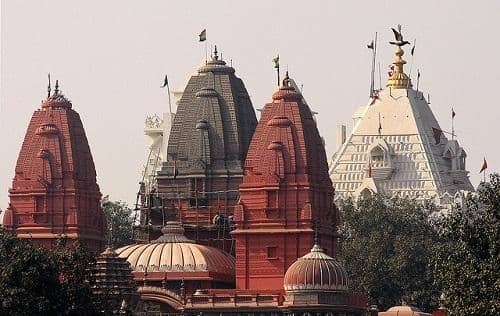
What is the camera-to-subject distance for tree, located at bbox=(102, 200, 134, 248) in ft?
501

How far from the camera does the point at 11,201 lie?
434 feet

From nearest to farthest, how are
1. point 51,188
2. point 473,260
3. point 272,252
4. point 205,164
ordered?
point 473,260, point 272,252, point 51,188, point 205,164

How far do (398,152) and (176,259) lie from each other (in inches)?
2200

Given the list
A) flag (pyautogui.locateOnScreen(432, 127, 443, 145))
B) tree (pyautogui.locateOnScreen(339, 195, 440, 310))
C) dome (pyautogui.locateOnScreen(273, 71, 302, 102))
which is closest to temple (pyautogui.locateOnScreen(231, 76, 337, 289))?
dome (pyautogui.locateOnScreen(273, 71, 302, 102))

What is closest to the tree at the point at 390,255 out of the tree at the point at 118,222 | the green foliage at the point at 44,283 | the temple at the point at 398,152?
the tree at the point at 118,222

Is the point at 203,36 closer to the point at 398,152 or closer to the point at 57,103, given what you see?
the point at 57,103

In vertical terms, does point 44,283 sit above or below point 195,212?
below

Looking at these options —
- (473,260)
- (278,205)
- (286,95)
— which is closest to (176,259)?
(278,205)

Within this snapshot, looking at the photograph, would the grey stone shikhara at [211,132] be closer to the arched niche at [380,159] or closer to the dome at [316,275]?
the dome at [316,275]

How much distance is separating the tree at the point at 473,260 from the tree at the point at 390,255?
47.8m

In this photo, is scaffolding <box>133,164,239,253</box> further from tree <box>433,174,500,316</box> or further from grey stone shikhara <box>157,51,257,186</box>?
tree <box>433,174,500,316</box>

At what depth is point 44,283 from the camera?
99.6m

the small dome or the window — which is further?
the small dome

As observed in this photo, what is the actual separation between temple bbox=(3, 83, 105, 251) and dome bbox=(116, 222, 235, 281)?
4.66 m
